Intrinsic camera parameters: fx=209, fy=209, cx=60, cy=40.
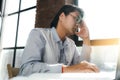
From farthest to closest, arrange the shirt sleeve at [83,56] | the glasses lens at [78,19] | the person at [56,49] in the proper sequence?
the shirt sleeve at [83,56], the glasses lens at [78,19], the person at [56,49]

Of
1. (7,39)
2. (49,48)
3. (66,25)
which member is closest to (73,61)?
(66,25)

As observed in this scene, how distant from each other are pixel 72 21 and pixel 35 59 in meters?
0.55

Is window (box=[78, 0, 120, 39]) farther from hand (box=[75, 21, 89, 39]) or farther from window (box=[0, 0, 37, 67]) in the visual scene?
window (box=[0, 0, 37, 67])

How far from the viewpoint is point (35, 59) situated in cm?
124

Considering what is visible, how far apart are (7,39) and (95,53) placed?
9.20 feet

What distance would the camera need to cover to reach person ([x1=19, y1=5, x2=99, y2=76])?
1.09 meters

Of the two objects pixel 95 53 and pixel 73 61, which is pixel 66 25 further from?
pixel 95 53

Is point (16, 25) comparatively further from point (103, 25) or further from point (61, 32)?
point (61, 32)

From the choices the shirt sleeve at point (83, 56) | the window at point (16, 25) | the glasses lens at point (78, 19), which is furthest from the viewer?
the window at point (16, 25)

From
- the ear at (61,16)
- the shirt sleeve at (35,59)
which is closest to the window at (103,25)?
the ear at (61,16)

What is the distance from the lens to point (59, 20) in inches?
68.7

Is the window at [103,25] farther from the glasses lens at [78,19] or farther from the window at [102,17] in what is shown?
the glasses lens at [78,19]

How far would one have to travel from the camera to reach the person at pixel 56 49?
1088 mm

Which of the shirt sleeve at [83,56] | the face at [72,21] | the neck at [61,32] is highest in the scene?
the face at [72,21]
